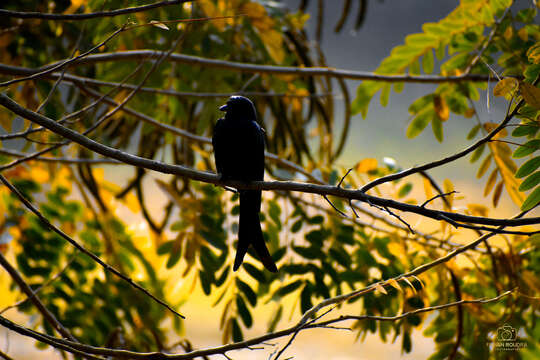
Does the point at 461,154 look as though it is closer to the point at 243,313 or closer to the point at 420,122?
the point at 420,122

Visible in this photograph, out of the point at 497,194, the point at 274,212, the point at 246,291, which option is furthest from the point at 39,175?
the point at 497,194

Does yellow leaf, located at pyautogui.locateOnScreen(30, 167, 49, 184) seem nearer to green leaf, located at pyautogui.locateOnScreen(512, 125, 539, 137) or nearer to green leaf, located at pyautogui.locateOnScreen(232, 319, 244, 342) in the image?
green leaf, located at pyautogui.locateOnScreen(232, 319, 244, 342)

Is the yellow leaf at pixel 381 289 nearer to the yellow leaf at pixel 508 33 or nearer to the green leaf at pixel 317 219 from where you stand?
the green leaf at pixel 317 219

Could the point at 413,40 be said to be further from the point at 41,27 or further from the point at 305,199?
the point at 41,27

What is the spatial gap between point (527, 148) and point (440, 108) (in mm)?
1163

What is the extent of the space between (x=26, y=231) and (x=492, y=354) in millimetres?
2984

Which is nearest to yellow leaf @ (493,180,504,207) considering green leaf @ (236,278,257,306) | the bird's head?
the bird's head

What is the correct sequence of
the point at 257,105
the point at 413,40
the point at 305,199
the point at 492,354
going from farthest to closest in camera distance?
the point at 257,105 < the point at 305,199 < the point at 413,40 < the point at 492,354

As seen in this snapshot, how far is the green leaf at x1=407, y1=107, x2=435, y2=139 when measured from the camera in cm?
284

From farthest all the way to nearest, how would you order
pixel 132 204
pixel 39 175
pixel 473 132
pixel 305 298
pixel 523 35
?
pixel 132 204 < pixel 39 175 < pixel 305 298 < pixel 473 132 < pixel 523 35

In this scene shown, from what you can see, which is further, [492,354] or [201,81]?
[201,81]

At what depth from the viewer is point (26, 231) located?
3.45 m

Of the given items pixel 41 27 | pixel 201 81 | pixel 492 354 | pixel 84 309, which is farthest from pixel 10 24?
pixel 492 354

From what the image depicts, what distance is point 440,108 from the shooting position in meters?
2.81
